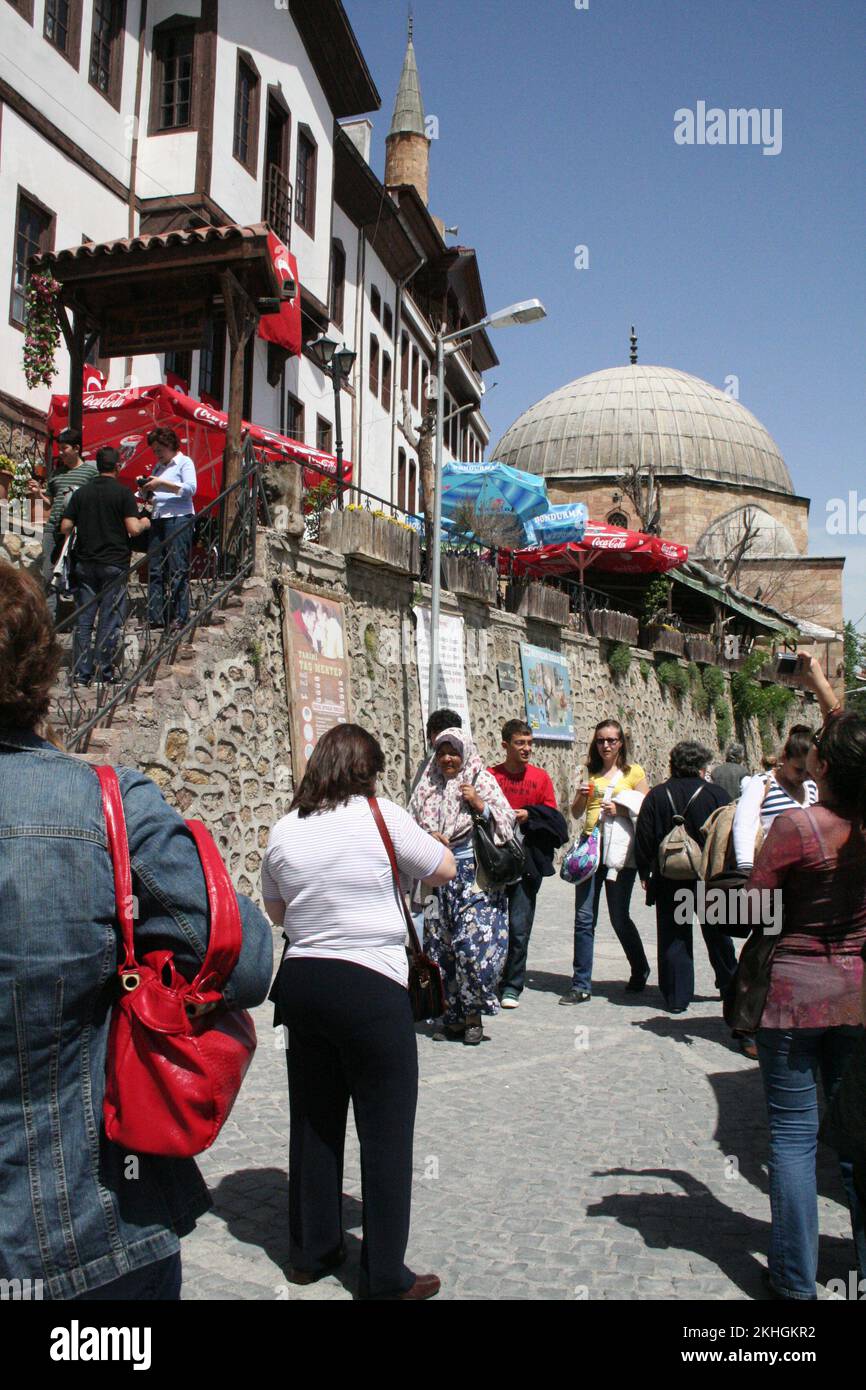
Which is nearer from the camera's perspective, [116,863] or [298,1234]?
[116,863]

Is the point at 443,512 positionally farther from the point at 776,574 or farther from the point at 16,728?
the point at 776,574

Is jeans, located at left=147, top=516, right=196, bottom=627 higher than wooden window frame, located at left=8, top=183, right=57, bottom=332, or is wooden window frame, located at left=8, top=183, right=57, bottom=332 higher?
wooden window frame, located at left=8, top=183, right=57, bottom=332

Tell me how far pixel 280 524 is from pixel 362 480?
46.4 feet

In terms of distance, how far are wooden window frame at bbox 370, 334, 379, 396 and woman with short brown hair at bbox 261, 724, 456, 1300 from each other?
23.5 metres

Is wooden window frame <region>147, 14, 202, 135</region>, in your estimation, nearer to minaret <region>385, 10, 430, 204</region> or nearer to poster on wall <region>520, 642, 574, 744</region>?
poster on wall <region>520, 642, 574, 744</region>

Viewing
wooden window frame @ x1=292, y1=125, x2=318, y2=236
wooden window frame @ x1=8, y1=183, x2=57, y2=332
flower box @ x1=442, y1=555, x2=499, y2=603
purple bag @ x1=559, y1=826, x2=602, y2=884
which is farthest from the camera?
wooden window frame @ x1=292, y1=125, x2=318, y2=236

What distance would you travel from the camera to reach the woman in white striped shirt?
19.9ft

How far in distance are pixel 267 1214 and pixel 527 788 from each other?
439cm

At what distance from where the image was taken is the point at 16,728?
1.99m

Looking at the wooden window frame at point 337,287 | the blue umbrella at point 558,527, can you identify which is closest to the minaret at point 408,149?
the wooden window frame at point 337,287

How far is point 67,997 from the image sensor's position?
1.92m

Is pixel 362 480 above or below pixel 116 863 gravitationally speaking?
above

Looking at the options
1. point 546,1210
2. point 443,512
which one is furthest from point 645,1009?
point 443,512

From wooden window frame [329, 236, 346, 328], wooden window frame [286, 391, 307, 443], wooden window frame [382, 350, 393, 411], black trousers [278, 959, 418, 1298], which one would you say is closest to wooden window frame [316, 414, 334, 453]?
wooden window frame [286, 391, 307, 443]
